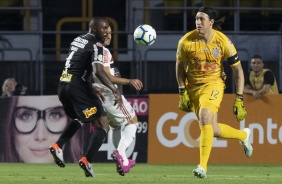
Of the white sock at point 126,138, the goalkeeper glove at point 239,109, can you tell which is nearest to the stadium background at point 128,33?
the white sock at point 126,138

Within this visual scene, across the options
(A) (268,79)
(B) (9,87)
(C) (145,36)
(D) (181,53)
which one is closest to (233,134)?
(D) (181,53)

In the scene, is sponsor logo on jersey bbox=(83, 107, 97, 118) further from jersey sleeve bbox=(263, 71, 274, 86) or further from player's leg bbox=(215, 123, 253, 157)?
jersey sleeve bbox=(263, 71, 274, 86)

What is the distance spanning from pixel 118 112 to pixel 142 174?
1.09 meters

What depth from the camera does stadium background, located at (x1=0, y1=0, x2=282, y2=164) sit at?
21781 mm

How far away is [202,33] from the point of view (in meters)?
14.3

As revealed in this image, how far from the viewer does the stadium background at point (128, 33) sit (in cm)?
2178

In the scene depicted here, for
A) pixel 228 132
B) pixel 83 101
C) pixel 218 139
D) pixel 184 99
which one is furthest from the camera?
pixel 218 139

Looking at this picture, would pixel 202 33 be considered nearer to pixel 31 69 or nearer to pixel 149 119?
pixel 149 119

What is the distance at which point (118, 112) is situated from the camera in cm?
1620

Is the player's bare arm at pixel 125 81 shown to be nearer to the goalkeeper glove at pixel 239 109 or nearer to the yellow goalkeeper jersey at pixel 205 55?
the yellow goalkeeper jersey at pixel 205 55

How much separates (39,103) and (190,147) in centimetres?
269

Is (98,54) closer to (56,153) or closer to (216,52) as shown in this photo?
(56,153)

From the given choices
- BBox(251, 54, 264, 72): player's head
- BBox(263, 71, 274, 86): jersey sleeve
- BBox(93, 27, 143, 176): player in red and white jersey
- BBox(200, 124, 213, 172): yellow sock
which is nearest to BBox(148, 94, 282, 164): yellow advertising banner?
BBox(263, 71, 274, 86): jersey sleeve

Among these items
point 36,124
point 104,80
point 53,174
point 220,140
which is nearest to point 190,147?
point 220,140
